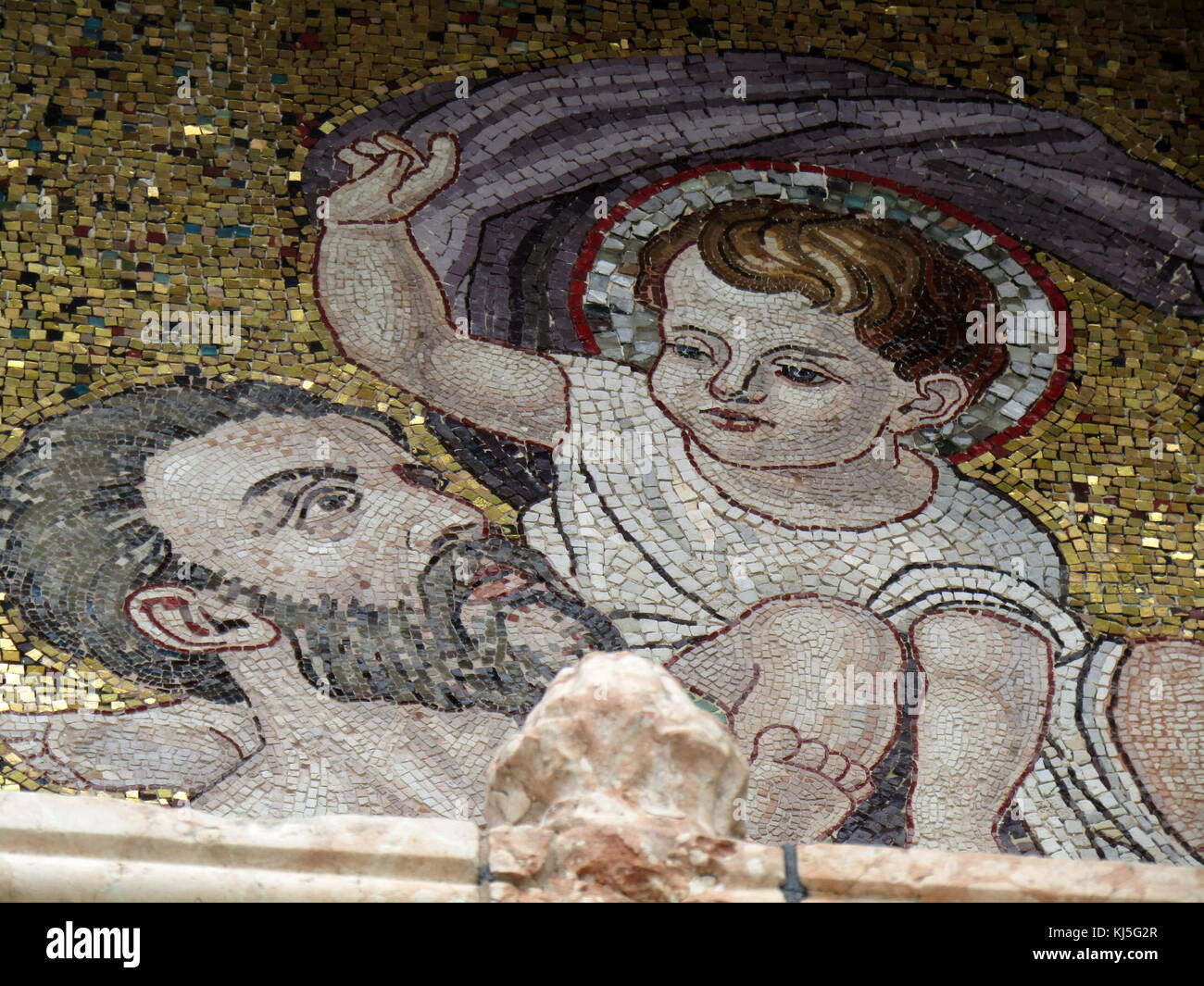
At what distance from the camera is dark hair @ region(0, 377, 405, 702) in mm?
7684

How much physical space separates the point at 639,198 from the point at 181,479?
2423mm

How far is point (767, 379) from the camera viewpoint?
8.70 metres

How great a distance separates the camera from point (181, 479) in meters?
8.12

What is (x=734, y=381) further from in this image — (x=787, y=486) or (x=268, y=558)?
(x=268, y=558)

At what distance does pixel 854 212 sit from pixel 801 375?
94 cm

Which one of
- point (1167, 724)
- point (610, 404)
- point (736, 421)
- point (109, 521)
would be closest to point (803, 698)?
point (736, 421)

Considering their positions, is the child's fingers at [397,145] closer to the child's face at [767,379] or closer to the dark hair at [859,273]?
the dark hair at [859,273]

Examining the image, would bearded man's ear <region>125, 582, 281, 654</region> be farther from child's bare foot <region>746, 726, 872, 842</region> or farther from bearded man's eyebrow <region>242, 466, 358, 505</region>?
child's bare foot <region>746, 726, 872, 842</region>

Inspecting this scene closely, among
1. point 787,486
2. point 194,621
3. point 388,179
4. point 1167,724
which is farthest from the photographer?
point 388,179

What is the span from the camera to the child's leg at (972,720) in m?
7.65

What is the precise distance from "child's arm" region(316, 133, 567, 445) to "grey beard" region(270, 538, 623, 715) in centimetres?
75

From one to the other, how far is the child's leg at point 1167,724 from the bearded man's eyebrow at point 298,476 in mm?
3165

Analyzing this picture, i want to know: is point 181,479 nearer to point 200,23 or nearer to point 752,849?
point 200,23

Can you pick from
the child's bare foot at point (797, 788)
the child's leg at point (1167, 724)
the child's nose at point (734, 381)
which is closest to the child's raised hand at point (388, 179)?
the child's nose at point (734, 381)
